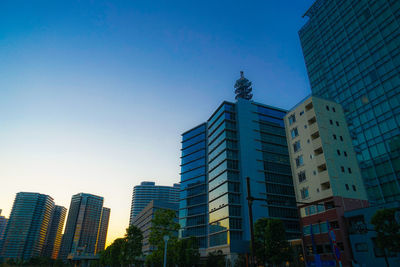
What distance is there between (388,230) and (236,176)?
5544 cm

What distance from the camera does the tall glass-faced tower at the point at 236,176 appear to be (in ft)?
273

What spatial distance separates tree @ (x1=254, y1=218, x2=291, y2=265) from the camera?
1823 inches

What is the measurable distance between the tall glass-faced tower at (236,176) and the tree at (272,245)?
3004cm

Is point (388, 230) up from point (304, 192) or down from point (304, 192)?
down

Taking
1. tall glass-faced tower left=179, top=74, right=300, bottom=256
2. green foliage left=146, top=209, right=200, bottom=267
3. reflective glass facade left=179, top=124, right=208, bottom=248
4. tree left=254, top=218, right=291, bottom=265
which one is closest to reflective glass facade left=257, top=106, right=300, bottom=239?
tall glass-faced tower left=179, top=74, right=300, bottom=256

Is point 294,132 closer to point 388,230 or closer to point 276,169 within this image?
point 276,169

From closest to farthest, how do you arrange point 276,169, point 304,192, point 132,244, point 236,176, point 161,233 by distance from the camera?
point 161,233, point 304,192, point 132,244, point 236,176, point 276,169

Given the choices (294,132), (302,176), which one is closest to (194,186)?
(294,132)

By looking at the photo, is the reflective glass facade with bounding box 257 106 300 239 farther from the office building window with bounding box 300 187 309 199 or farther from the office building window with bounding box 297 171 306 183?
the office building window with bounding box 300 187 309 199

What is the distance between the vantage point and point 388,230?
3541cm

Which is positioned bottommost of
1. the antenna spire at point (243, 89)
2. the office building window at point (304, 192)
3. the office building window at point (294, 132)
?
the office building window at point (304, 192)

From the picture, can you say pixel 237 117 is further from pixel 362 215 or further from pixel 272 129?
pixel 362 215

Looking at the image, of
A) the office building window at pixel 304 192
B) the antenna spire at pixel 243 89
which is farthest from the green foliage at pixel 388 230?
the antenna spire at pixel 243 89

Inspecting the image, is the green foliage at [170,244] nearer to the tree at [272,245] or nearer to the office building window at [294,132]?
the tree at [272,245]
